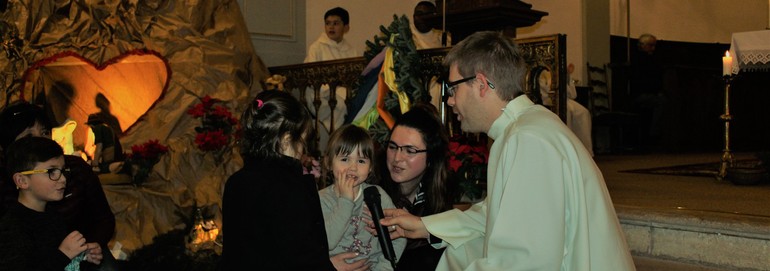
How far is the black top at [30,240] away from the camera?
3.18 meters

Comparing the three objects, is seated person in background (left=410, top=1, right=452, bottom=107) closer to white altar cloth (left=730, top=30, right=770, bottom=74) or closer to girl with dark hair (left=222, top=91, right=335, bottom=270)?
white altar cloth (left=730, top=30, right=770, bottom=74)

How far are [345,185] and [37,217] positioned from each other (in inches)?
51.6

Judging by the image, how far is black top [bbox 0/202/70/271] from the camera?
318cm

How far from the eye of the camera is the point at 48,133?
4.20 meters

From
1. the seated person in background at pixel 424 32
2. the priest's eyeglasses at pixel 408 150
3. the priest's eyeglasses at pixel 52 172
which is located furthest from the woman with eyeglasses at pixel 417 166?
the seated person in background at pixel 424 32

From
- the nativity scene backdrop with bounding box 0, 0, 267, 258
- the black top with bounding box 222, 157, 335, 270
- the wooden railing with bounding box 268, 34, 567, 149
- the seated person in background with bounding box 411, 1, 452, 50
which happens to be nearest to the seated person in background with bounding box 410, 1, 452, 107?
the seated person in background with bounding box 411, 1, 452, 50

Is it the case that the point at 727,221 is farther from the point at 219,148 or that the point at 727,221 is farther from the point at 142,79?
the point at 142,79

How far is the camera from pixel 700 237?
3.79m

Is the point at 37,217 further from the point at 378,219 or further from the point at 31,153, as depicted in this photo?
the point at 378,219

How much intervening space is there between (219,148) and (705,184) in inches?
158

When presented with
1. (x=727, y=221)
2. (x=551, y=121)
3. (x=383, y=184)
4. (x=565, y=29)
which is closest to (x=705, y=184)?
(x=727, y=221)

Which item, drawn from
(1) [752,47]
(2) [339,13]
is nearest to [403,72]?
(1) [752,47]

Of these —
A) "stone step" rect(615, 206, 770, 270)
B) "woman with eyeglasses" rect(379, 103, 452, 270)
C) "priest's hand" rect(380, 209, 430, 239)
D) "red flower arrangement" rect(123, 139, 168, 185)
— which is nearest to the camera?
"priest's hand" rect(380, 209, 430, 239)

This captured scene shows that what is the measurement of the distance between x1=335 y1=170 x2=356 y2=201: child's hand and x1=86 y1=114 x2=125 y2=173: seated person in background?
430 cm
